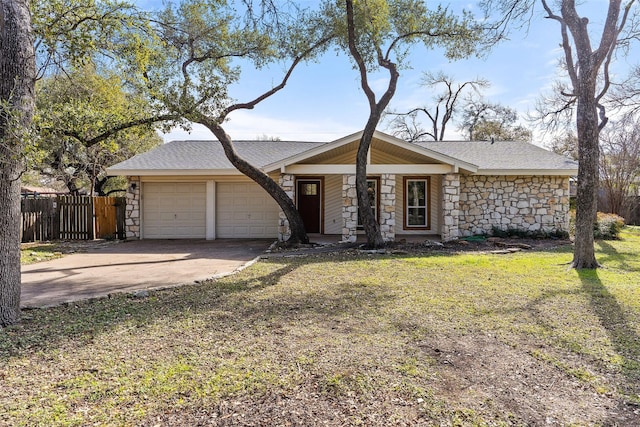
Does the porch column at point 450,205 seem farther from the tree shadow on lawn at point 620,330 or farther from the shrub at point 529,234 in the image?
the tree shadow on lawn at point 620,330

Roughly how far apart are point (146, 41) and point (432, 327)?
712cm

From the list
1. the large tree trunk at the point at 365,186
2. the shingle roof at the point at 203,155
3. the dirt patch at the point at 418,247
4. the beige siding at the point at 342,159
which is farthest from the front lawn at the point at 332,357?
the shingle roof at the point at 203,155

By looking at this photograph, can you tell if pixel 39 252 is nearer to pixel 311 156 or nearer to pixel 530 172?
pixel 311 156

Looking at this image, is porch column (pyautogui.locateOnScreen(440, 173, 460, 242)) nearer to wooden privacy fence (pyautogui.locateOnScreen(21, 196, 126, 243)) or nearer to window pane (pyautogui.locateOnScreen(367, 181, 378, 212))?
window pane (pyautogui.locateOnScreen(367, 181, 378, 212))

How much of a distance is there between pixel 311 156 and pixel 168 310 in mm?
7358

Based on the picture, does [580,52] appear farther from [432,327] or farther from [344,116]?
[344,116]

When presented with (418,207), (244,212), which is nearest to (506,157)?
(418,207)

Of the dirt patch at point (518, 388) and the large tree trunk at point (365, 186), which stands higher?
the large tree trunk at point (365, 186)

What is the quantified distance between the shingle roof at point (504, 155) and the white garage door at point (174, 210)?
9.93m

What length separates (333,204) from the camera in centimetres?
1423

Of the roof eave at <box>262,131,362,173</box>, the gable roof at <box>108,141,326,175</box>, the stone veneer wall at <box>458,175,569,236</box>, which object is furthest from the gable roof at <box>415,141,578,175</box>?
the gable roof at <box>108,141,326,175</box>

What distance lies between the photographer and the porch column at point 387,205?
11.6 m

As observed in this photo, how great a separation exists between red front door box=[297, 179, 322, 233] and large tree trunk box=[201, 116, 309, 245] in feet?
9.10

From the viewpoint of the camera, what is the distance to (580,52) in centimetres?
799
